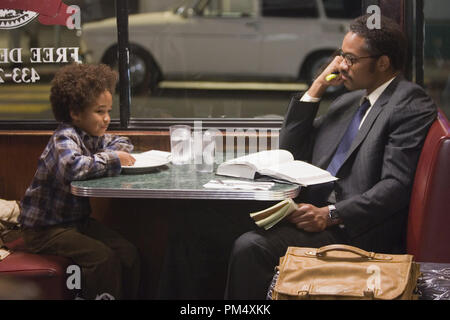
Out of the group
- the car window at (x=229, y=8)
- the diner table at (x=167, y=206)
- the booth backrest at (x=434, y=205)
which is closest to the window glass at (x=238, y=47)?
the car window at (x=229, y=8)

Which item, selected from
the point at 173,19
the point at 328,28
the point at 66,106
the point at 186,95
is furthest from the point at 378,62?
the point at 186,95

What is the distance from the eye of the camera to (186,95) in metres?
8.98

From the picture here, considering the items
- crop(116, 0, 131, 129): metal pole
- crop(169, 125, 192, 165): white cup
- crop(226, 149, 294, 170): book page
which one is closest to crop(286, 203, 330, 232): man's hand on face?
crop(226, 149, 294, 170): book page

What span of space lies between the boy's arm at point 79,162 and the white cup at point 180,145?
37 cm

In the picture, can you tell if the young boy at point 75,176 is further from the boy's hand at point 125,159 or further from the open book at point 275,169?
the open book at point 275,169

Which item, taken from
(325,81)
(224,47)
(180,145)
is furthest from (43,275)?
(224,47)

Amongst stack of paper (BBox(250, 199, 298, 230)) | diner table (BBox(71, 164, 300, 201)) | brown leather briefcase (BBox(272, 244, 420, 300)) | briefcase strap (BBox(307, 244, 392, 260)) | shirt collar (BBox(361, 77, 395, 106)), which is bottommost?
brown leather briefcase (BBox(272, 244, 420, 300))

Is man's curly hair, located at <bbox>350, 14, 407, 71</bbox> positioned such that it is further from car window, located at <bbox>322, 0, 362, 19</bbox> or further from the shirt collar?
car window, located at <bbox>322, 0, 362, 19</bbox>

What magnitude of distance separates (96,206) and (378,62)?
1663 mm

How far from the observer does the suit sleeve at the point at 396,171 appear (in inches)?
104

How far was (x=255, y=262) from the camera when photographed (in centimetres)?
261

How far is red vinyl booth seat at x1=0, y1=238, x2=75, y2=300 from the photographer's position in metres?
2.73

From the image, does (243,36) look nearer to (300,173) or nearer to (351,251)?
(300,173)
